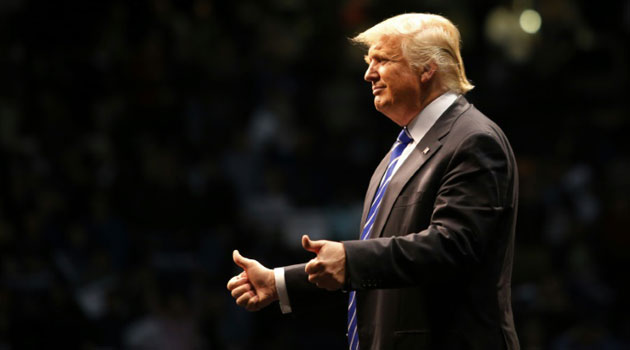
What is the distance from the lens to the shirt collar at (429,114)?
8.10ft

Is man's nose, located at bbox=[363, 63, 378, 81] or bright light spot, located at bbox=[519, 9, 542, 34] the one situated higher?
man's nose, located at bbox=[363, 63, 378, 81]

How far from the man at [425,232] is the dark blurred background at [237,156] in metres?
3.26

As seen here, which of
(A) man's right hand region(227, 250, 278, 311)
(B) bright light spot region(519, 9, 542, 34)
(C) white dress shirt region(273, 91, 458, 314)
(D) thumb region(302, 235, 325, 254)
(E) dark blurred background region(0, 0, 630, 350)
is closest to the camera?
(D) thumb region(302, 235, 325, 254)

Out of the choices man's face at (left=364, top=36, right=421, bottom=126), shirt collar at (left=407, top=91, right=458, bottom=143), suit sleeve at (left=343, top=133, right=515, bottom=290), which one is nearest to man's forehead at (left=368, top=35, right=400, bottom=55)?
man's face at (left=364, top=36, right=421, bottom=126)

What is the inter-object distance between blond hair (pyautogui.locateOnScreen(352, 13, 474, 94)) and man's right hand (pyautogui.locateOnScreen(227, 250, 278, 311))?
630 millimetres

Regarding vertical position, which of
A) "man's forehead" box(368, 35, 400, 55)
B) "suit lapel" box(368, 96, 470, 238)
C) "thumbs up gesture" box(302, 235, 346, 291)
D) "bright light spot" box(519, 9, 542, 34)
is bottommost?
"bright light spot" box(519, 9, 542, 34)

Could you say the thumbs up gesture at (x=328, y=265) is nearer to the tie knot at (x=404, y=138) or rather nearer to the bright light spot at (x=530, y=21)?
the tie knot at (x=404, y=138)

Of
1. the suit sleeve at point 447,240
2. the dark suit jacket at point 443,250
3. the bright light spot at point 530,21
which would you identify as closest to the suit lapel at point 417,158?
the dark suit jacket at point 443,250

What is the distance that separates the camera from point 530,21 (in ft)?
25.5

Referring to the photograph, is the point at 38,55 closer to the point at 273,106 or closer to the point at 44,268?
the point at 273,106

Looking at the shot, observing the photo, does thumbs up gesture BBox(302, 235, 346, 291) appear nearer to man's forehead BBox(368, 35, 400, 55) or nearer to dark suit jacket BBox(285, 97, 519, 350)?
dark suit jacket BBox(285, 97, 519, 350)

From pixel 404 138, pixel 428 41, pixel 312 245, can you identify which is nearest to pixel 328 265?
pixel 312 245

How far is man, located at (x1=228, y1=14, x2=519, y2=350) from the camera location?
2195 millimetres

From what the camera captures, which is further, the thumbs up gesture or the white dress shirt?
the white dress shirt
